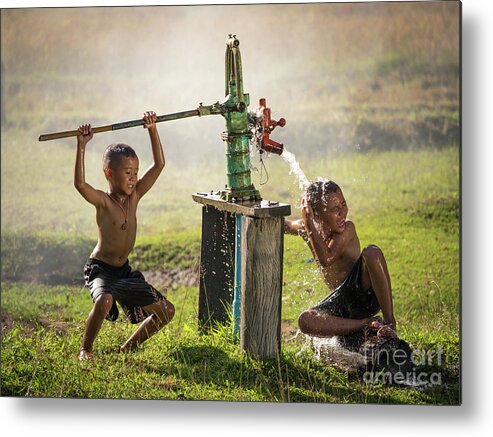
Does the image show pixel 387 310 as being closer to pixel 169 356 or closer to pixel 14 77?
pixel 169 356

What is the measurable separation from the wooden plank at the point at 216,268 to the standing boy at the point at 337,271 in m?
0.32

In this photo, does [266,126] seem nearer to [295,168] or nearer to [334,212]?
[295,168]

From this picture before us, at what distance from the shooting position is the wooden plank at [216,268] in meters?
3.98

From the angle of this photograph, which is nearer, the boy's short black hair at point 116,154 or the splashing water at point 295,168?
the boy's short black hair at point 116,154


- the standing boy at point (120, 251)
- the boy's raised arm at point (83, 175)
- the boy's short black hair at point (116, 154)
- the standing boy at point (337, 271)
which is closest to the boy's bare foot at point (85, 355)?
the standing boy at point (120, 251)

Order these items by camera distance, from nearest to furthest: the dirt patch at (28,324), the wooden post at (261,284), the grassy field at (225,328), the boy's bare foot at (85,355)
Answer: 1. the wooden post at (261,284)
2. the grassy field at (225,328)
3. the boy's bare foot at (85,355)
4. the dirt patch at (28,324)

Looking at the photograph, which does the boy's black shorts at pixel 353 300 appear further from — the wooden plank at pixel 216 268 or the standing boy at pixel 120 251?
the standing boy at pixel 120 251

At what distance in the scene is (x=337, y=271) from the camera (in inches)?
151

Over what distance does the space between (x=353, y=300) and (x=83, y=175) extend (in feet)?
3.66

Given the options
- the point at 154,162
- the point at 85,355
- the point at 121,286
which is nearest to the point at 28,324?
the point at 85,355

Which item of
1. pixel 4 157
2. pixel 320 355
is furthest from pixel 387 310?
pixel 4 157

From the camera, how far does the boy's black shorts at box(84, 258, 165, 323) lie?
152 inches

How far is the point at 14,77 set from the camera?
13.5ft

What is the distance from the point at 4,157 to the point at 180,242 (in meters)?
0.84
